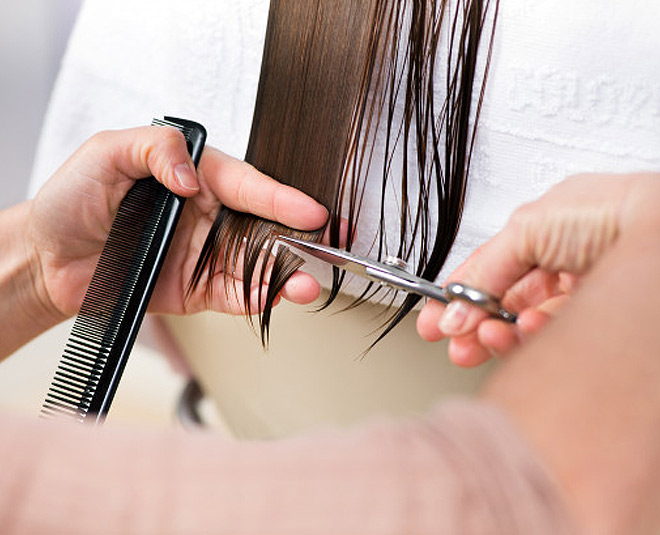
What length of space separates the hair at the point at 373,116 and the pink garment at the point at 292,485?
0.32 m

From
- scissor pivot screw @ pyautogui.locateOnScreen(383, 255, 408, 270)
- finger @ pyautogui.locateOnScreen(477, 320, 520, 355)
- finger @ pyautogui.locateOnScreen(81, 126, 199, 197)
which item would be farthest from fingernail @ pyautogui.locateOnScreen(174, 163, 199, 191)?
finger @ pyautogui.locateOnScreen(477, 320, 520, 355)

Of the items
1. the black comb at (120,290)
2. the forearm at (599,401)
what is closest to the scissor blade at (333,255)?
the black comb at (120,290)

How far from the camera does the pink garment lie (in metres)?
0.22

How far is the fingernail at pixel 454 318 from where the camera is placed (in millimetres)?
421

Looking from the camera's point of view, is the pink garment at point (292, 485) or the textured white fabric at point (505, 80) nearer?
the pink garment at point (292, 485)

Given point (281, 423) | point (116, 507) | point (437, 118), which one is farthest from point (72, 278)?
point (116, 507)

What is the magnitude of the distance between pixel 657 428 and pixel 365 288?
37cm

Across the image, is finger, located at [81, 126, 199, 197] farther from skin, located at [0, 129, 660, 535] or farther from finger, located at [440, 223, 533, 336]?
finger, located at [440, 223, 533, 336]

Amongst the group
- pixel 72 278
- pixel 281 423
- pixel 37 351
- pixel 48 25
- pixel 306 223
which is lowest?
pixel 37 351

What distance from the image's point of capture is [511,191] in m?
0.53

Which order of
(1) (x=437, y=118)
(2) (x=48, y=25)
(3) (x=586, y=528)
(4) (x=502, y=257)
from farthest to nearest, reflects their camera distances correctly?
(2) (x=48, y=25), (1) (x=437, y=118), (4) (x=502, y=257), (3) (x=586, y=528)

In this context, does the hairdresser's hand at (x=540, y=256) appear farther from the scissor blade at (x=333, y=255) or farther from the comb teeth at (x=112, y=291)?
the comb teeth at (x=112, y=291)

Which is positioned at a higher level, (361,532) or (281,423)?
(361,532)

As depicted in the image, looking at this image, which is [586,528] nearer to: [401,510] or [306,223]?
[401,510]
